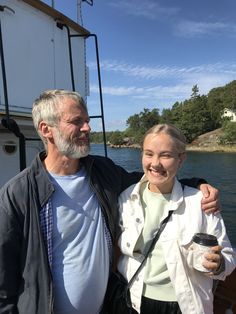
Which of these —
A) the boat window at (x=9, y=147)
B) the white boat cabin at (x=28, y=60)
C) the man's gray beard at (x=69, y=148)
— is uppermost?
the white boat cabin at (x=28, y=60)

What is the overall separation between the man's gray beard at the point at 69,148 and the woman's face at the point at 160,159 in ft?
1.37

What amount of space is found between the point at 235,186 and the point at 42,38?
83.0ft

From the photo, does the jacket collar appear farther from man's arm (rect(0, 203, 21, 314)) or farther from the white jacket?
man's arm (rect(0, 203, 21, 314))

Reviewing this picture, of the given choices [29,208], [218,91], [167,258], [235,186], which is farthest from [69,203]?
[218,91]

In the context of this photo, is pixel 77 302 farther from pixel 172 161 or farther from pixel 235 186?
pixel 235 186

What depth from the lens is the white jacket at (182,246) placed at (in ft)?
7.77

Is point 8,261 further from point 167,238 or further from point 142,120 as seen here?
point 142,120

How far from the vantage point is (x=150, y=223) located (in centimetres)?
256

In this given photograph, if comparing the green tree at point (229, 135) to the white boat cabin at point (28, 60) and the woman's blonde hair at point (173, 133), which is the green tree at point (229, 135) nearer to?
the white boat cabin at point (28, 60)

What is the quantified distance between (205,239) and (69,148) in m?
1.03

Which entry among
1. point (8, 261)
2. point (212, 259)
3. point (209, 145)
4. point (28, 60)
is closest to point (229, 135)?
point (209, 145)

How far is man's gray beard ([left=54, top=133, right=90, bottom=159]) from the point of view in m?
2.52

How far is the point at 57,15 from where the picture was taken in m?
6.14

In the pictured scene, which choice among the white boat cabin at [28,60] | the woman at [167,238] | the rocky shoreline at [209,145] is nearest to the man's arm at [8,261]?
the woman at [167,238]
